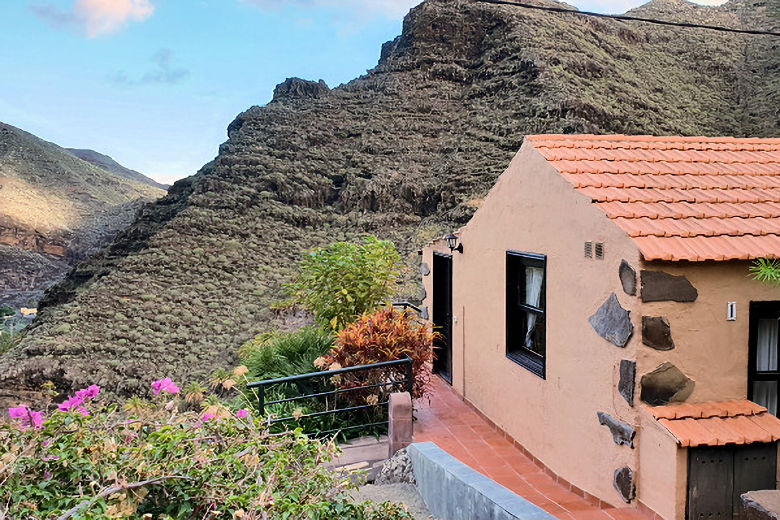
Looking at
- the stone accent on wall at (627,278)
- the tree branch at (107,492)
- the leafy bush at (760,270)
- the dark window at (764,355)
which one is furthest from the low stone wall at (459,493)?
the leafy bush at (760,270)

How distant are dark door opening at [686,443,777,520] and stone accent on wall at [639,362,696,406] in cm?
34

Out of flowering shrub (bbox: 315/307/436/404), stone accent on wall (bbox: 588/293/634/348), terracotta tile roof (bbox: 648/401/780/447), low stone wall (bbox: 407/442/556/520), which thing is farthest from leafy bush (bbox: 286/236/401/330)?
terracotta tile roof (bbox: 648/401/780/447)

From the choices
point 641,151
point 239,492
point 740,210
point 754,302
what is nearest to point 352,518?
point 239,492

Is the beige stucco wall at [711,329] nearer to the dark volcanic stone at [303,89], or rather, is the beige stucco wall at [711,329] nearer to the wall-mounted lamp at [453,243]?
the wall-mounted lamp at [453,243]

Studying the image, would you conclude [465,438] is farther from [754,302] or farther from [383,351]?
[754,302]

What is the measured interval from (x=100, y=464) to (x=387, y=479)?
9.48 ft

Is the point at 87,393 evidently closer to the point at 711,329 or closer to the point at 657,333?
the point at 657,333

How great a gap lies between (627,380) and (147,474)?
282cm

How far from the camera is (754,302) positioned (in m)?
3.59

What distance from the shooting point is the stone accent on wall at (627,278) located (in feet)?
11.5

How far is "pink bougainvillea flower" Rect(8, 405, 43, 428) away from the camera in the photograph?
2.92 metres

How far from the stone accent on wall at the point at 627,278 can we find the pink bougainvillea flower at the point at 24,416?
344 cm

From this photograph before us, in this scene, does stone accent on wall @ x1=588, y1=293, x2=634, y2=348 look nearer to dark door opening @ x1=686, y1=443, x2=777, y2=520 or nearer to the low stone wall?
dark door opening @ x1=686, y1=443, x2=777, y2=520

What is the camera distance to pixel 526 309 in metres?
5.21
